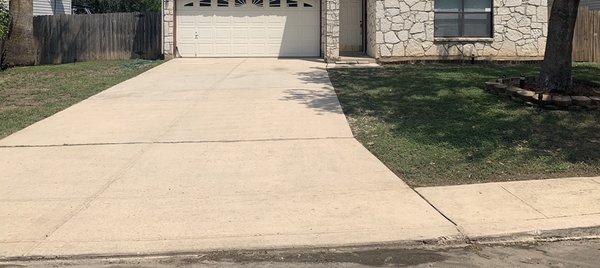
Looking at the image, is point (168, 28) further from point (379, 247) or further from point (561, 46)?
point (379, 247)

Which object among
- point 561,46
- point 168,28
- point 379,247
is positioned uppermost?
point 168,28

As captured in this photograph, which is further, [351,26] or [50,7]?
[50,7]

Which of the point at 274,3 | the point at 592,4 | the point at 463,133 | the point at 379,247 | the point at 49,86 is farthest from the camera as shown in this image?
the point at 592,4

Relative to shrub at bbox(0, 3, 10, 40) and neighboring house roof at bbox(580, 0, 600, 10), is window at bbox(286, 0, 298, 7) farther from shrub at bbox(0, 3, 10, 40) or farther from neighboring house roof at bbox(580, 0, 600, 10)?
neighboring house roof at bbox(580, 0, 600, 10)

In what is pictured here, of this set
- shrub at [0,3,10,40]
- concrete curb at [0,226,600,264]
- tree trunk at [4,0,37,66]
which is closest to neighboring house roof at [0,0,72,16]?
tree trunk at [4,0,37,66]

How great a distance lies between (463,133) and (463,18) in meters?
9.80

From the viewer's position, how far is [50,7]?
95.1ft

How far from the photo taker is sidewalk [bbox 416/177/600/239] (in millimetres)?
5625

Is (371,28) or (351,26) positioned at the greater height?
(351,26)

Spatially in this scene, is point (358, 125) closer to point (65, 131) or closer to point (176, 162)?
point (176, 162)

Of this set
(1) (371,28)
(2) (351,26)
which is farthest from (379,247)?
(2) (351,26)

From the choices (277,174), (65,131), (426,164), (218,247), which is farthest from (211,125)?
(218,247)

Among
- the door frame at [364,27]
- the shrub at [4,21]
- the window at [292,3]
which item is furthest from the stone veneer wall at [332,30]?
the shrub at [4,21]

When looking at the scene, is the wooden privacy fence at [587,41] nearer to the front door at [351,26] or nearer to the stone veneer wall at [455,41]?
the stone veneer wall at [455,41]
